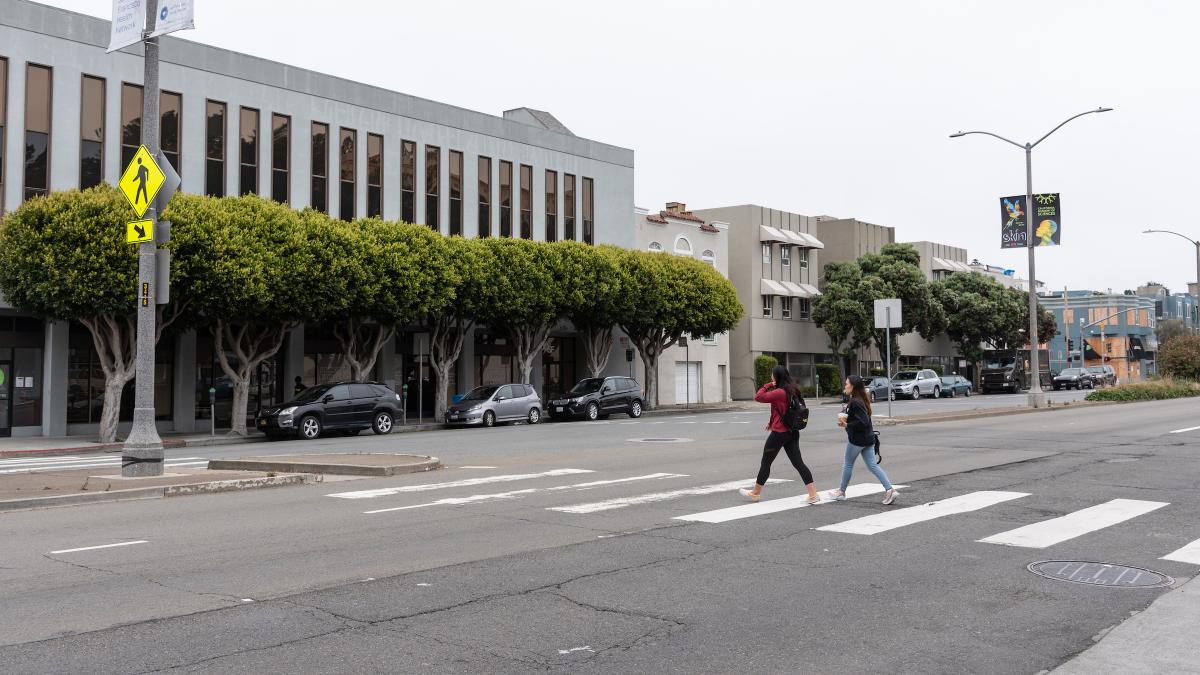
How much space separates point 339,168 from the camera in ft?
113

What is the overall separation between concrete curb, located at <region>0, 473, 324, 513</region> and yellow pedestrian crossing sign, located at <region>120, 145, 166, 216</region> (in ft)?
14.1

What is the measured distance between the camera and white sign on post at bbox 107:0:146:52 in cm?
1454

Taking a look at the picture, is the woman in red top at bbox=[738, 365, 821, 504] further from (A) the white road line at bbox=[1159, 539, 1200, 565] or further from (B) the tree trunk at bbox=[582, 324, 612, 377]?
(B) the tree trunk at bbox=[582, 324, 612, 377]

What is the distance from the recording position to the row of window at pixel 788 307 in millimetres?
56156

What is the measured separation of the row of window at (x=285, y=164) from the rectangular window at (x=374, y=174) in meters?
0.04

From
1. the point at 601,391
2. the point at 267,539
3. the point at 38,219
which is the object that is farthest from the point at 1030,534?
the point at 601,391

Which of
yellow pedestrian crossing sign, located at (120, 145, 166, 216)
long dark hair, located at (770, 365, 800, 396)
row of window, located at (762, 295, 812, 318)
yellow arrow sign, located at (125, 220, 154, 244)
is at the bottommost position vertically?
long dark hair, located at (770, 365, 800, 396)

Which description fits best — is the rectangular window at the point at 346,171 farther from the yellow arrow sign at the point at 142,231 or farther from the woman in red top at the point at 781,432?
the woman in red top at the point at 781,432

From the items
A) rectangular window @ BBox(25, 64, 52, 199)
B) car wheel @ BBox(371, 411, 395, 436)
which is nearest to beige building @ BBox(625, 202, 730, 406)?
Answer: car wheel @ BBox(371, 411, 395, 436)

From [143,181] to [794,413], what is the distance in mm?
10051

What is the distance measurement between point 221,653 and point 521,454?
1378cm

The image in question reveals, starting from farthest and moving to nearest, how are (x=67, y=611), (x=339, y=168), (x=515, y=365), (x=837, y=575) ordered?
1. (x=515, y=365)
2. (x=339, y=168)
3. (x=837, y=575)
4. (x=67, y=611)

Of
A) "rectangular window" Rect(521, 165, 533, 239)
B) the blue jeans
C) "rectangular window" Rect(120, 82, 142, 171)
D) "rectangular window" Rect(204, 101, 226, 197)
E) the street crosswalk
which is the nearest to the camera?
the blue jeans

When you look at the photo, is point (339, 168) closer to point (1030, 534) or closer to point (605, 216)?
point (605, 216)
